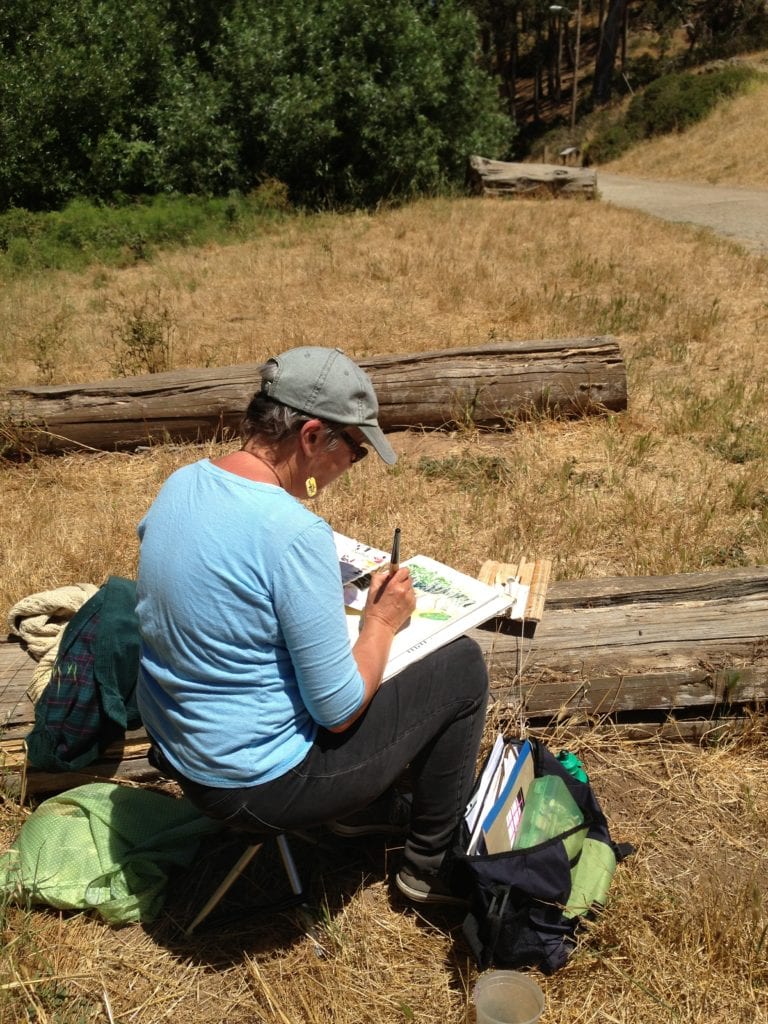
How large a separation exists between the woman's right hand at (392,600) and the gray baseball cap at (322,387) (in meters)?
0.45

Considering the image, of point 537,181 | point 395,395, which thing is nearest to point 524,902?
point 395,395

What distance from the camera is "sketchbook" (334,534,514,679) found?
2.47m

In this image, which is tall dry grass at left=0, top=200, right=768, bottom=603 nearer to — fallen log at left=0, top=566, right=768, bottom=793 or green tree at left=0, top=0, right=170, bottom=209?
fallen log at left=0, top=566, right=768, bottom=793

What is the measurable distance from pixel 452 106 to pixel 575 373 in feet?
43.5

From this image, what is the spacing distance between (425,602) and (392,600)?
362mm

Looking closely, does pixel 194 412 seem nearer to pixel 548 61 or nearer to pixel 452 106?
pixel 452 106

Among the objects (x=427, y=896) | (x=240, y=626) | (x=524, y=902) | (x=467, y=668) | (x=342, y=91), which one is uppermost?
(x=342, y=91)

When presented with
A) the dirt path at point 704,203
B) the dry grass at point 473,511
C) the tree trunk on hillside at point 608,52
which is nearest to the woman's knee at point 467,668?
the dry grass at point 473,511

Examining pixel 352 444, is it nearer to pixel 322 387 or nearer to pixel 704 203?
pixel 322 387

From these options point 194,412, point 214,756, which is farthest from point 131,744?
point 194,412

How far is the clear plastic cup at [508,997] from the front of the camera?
2.15m

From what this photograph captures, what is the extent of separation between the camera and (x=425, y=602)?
2729mm

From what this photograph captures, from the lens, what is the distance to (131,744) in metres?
3.00

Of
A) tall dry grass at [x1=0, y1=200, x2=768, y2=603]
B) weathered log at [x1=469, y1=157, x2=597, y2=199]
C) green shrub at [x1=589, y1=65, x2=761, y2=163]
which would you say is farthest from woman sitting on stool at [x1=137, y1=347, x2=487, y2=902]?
green shrub at [x1=589, y1=65, x2=761, y2=163]
